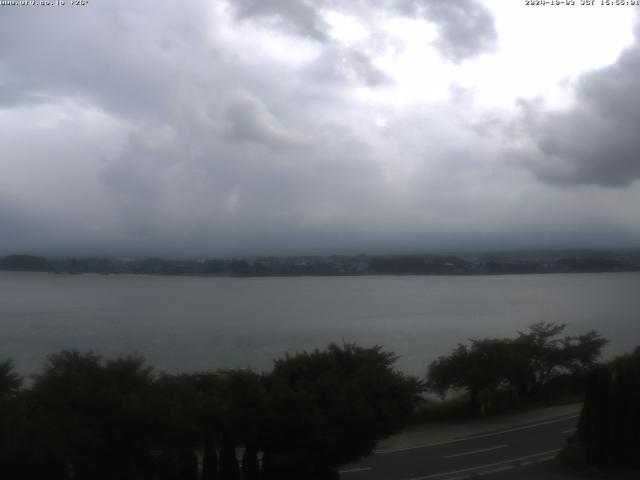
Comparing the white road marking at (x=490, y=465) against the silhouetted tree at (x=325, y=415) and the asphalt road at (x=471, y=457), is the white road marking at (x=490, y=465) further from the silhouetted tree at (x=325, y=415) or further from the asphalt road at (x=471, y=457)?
the silhouetted tree at (x=325, y=415)

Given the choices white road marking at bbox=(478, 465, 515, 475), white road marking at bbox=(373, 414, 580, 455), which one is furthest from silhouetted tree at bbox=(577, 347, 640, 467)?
white road marking at bbox=(373, 414, 580, 455)

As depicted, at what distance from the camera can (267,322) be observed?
62062 mm

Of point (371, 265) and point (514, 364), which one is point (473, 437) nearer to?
point (514, 364)

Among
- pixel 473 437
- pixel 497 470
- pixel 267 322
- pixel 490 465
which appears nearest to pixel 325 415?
pixel 497 470

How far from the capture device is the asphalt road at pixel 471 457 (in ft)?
57.1

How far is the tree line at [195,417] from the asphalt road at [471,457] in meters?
2.22

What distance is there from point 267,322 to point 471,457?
143ft

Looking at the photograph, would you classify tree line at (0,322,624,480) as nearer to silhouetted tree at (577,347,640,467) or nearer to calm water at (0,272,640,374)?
silhouetted tree at (577,347,640,467)

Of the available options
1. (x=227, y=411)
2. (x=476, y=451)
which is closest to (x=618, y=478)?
(x=476, y=451)

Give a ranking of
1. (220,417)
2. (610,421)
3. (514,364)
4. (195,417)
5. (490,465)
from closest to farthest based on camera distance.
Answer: (195,417) < (220,417) < (610,421) < (490,465) < (514,364)

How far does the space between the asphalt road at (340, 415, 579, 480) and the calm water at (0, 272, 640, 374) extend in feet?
18.2

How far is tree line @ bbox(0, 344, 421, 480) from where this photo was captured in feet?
38.3

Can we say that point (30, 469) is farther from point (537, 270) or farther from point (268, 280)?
point (268, 280)

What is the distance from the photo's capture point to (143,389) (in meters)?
12.6
